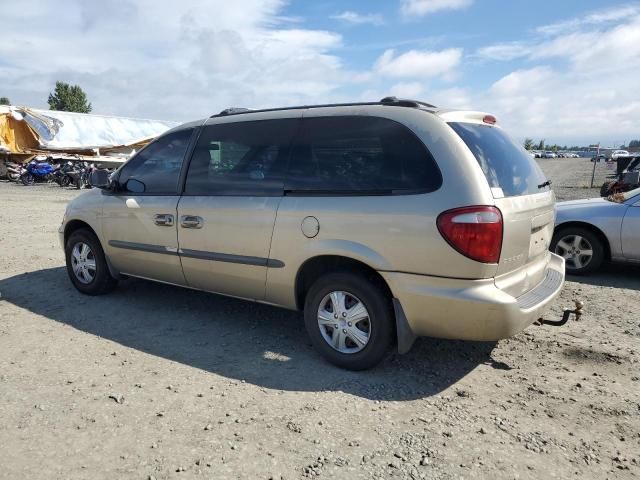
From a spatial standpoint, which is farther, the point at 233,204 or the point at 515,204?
the point at 233,204

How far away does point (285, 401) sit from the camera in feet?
10.4

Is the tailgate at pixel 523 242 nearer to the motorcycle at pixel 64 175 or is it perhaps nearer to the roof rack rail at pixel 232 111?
the roof rack rail at pixel 232 111

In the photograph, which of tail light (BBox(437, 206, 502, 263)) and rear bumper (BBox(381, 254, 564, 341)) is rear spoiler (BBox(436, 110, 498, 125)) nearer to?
tail light (BBox(437, 206, 502, 263))

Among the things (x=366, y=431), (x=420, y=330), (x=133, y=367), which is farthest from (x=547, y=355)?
(x=133, y=367)

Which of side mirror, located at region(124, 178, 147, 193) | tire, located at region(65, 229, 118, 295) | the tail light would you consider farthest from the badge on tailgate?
tire, located at region(65, 229, 118, 295)

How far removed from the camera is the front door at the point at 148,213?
445 centimetres

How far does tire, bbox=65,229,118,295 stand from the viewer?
5.12m

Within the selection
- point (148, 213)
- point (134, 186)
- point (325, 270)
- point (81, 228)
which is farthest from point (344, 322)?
point (81, 228)

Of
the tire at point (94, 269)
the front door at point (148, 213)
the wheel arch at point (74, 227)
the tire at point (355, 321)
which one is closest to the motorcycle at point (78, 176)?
the wheel arch at point (74, 227)

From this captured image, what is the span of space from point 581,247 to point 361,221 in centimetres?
426

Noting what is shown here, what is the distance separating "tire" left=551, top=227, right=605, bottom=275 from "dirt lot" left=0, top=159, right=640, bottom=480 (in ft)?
4.72

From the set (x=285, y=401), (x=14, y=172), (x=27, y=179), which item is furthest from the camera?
(x=14, y=172)

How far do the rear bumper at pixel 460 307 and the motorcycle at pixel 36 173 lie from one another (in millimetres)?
23939

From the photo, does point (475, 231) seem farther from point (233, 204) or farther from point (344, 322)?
point (233, 204)
